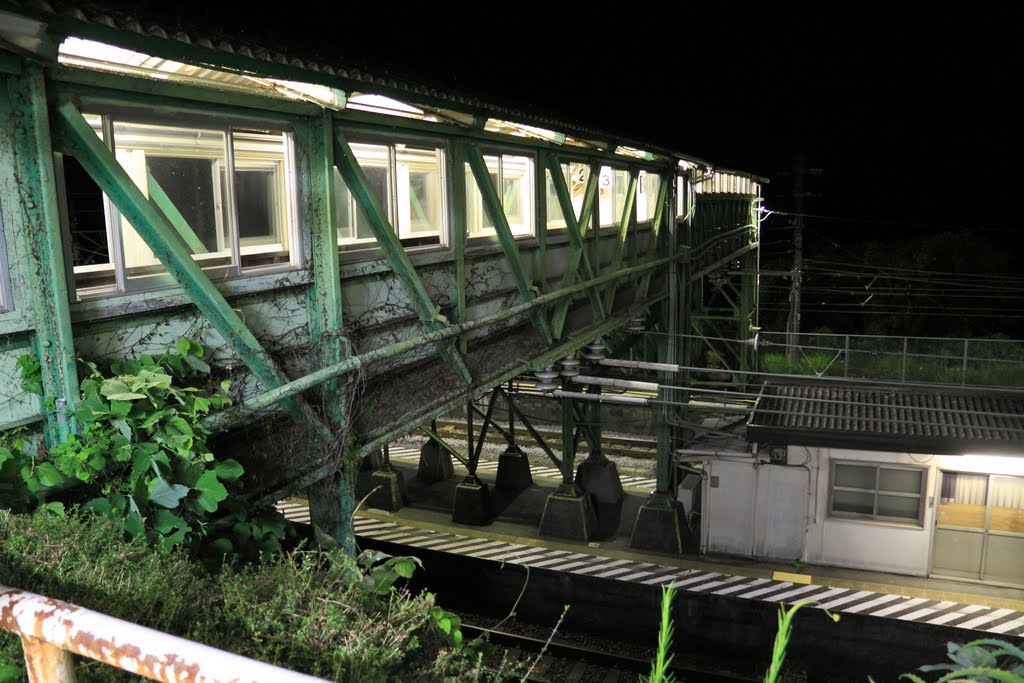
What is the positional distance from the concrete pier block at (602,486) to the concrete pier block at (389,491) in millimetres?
3500

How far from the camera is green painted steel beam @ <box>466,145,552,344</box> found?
654 cm

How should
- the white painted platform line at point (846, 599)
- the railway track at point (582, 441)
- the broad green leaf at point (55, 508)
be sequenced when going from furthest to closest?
1. the railway track at point (582, 441)
2. the white painted platform line at point (846, 599)
3. the broad green leaf at point (55, 508)

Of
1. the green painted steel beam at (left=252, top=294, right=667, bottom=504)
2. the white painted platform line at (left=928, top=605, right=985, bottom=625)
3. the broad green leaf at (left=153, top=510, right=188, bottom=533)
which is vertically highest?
the broad green leaf at (left=153, top=510, right=188, bottom=533)

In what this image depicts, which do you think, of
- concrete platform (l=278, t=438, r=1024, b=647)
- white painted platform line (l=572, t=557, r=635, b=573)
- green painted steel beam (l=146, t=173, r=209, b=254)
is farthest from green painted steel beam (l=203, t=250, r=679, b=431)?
concrete platform (l=278, t=438, r=1024, b=647)

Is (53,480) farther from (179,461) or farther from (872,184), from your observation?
(872,184)

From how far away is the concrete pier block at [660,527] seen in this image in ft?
45.0

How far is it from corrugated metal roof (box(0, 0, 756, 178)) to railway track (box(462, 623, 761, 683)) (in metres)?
6.72

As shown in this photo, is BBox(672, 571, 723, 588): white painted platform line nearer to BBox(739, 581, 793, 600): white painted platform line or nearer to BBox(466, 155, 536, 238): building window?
BBox(739, 581, 793, 600): white painted platform line

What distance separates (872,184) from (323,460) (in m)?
32.3

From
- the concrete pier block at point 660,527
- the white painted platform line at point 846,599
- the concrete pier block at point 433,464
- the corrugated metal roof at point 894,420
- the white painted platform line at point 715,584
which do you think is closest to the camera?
the corrugated metal roof at point 894,420

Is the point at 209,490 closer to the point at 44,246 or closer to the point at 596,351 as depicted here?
the point at 44,246

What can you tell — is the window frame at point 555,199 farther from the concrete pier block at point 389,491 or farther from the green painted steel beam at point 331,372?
the concrete pier block at point 389,491

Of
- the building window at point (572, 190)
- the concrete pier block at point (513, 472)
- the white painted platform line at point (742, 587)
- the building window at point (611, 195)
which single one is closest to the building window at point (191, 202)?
the building window at point (572, 190)

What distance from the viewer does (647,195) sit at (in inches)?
501
